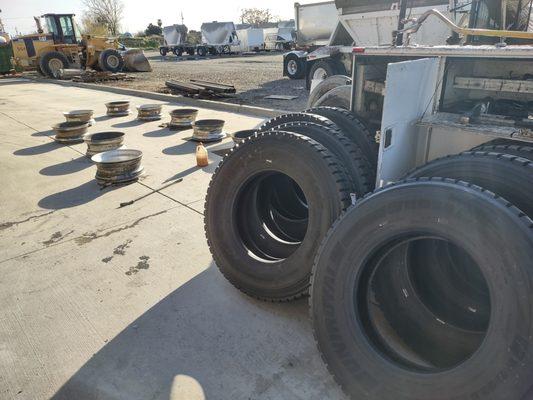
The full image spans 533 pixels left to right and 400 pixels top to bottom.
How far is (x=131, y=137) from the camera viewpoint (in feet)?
25.5

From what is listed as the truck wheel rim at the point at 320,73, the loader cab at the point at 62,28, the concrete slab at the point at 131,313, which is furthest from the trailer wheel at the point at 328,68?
the loader cab at the point at 62,28

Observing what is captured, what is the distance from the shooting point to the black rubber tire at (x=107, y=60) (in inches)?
813

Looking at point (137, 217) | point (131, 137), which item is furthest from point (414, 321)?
point (131, 137)

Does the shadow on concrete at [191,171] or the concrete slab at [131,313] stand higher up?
the shadow on concrete at [191,171]

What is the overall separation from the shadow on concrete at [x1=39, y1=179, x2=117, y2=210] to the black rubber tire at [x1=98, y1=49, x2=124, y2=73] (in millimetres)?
18070

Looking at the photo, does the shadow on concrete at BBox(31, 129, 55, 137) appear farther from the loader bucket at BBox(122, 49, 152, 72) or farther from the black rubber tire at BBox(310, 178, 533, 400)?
the loader bucket at BBox(122, 49, 152, 72)

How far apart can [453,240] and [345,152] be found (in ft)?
3.96

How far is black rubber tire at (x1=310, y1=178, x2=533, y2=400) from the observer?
1575mm

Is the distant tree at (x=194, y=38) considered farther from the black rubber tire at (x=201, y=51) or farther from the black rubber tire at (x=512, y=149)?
the black rubber tire at (x=512, y=149)

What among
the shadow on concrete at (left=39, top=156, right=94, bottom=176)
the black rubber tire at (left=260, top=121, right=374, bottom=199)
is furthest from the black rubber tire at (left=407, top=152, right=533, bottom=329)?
the shadow on concrete at (left=39, top=156, right=94, bottom=176)

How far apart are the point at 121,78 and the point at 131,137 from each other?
12.9m

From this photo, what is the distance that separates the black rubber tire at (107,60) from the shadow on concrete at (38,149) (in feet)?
50.1

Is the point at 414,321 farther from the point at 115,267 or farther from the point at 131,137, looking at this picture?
the point at 131,137

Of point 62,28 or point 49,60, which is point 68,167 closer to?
point 49,60
